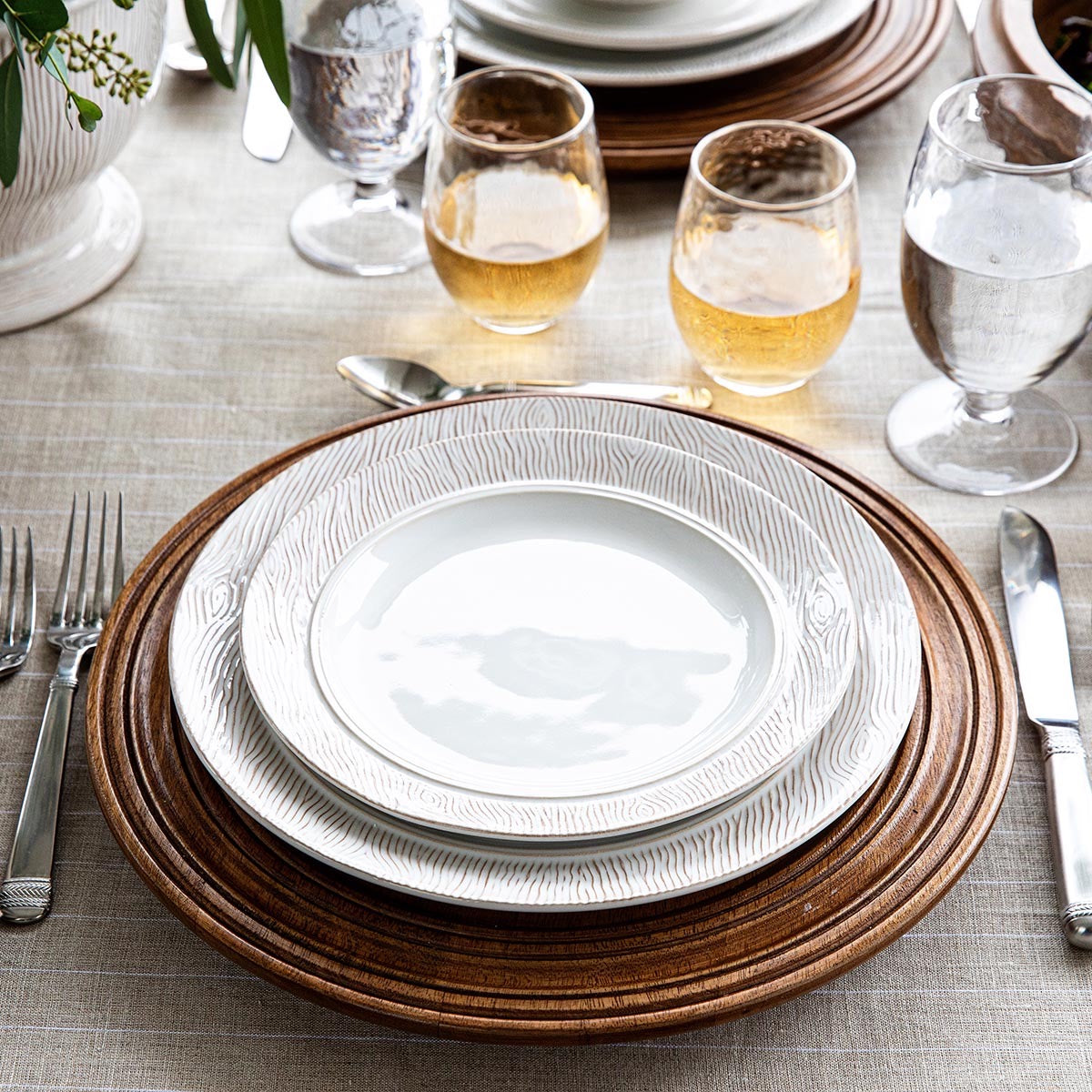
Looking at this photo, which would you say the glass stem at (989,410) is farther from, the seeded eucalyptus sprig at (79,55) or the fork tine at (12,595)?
the fork tine at (12,595)

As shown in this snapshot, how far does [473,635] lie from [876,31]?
80 cm

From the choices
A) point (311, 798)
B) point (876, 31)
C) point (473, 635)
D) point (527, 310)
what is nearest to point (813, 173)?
point (527, 310)

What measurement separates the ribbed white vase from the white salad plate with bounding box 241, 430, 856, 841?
381 millimetres

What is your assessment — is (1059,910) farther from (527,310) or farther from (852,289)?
(527,310)

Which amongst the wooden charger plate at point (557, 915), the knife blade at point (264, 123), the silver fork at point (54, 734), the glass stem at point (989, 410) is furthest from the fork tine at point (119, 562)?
the glass stem at point (989, 410)

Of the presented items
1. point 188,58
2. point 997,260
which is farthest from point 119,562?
point 188,58

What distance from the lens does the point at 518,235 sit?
0.93m

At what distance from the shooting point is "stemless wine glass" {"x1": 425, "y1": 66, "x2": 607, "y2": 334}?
90cm

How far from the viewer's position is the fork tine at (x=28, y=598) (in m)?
0.74

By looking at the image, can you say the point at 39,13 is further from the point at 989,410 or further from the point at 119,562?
the point at 989,410

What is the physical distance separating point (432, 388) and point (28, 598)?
0.99ft

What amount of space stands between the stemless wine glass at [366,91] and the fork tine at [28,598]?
15.1 inches

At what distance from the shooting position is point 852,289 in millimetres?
868

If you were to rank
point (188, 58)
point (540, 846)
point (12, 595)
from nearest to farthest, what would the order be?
point (540, 846) < point (12, 595) < point (188, 58)
